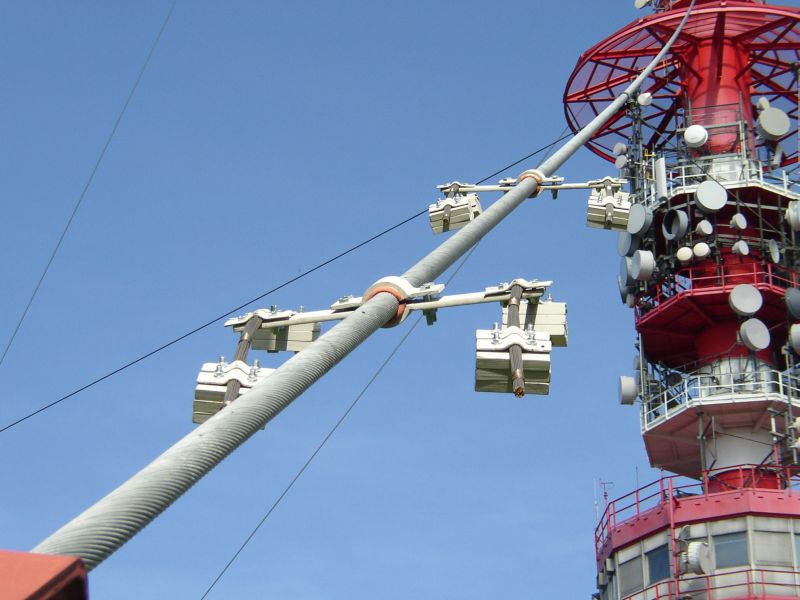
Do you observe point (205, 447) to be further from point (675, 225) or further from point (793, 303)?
point (675, 225)

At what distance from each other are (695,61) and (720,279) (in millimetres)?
12796

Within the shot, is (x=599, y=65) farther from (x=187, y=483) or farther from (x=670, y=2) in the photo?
(x=187, y=483)

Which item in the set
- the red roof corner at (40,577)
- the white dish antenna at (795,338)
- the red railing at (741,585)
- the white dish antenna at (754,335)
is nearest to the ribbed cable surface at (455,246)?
the red roof corner at (40,577)

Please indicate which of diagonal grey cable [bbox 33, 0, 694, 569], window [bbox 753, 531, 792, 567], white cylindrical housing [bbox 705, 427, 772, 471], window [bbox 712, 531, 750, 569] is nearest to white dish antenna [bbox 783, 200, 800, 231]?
white cylindrical housing [bbox 705, 427, 772, 471]

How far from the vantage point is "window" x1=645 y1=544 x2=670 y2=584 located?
166 feet

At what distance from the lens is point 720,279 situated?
57.1 metres

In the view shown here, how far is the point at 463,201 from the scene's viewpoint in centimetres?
2944

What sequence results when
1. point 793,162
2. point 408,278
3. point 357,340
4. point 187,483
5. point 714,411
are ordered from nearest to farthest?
point 187,483
point 357,340
point 408,278
point 714,411
point 793,162

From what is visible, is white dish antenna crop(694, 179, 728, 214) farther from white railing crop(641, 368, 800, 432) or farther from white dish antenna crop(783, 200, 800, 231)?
white railing crop(641, 368, 800, 432)

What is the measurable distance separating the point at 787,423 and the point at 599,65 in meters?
20.9

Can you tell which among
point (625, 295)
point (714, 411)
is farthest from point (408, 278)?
point (625, 295)

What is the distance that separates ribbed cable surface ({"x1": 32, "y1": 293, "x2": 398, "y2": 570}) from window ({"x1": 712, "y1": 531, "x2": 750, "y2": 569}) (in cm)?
3770

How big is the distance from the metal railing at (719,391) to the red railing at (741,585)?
796 cm

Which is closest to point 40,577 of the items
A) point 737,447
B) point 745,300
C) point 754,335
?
point 754,335
